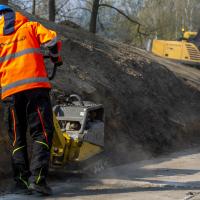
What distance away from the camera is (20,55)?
5.99 meters

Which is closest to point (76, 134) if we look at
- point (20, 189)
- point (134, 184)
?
point (134, 184)

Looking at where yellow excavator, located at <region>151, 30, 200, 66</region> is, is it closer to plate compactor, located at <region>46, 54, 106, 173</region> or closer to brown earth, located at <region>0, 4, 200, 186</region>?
brown earth, located at <region>0, 4, 200, 186</region>

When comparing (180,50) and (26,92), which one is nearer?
(26,92)

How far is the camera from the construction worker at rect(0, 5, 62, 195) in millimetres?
Result: 5961

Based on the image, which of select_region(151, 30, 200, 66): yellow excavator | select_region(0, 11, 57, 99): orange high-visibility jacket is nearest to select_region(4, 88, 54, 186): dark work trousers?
select_region(0, 11, 57, 99): orange high-visibility jacket

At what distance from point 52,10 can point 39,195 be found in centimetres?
1469

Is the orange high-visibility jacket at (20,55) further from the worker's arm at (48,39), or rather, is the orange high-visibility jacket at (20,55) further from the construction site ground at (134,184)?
the construction site ground at (134,184)

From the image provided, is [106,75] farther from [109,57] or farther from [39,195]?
[39,195]

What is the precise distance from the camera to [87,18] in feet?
104

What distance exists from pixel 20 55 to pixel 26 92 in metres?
0.41

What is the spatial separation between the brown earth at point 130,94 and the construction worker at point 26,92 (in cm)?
342

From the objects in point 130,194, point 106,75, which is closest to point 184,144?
point 106,75

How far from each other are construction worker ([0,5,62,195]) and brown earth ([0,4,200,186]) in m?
3.42

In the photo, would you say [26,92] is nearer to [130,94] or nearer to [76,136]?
[76,136]
